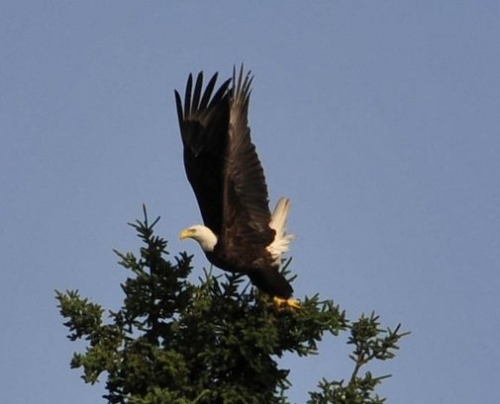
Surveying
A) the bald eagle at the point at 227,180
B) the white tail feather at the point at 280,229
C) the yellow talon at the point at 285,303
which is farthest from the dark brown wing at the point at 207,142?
the yellow talon at the point at 285,303

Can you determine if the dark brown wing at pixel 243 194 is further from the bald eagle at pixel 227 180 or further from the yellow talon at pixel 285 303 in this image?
the yellow talon at pixel 285 303

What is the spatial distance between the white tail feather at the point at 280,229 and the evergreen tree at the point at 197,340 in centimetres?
233

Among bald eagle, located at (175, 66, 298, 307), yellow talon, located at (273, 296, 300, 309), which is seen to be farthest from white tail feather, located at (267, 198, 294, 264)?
yellow talon, located at (273, 296, 300, 309)

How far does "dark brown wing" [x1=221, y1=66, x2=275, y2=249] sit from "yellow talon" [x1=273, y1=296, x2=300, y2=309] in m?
1.54

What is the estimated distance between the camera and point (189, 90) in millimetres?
13602

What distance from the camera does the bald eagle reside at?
13.0m

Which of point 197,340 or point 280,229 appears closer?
point 197,340

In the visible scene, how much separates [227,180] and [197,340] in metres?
3.32

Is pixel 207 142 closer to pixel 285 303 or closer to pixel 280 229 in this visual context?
pixel 280 229

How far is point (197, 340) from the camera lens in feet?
33.5

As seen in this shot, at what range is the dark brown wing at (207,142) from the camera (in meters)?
13.2

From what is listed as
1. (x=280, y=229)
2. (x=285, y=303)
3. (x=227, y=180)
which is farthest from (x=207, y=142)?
(x=285, y=303)

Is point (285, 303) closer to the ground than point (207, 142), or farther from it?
closer to the ground

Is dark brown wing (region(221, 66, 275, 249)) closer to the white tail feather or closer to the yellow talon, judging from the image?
the white tail feather
